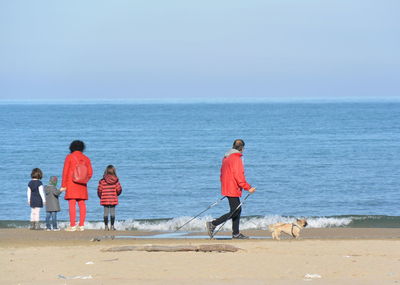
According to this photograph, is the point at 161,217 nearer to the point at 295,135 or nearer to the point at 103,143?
the point at 103,143

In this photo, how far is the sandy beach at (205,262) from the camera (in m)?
10.6

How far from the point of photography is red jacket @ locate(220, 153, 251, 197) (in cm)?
1416

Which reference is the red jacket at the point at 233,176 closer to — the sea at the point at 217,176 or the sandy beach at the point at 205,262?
the sandy beach at the point at 205,262

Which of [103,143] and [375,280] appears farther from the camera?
[103,143]

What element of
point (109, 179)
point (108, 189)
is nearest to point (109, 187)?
point (108, 189)


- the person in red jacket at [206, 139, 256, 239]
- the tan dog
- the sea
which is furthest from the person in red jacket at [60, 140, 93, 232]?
the sea

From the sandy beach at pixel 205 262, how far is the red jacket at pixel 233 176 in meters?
0.83

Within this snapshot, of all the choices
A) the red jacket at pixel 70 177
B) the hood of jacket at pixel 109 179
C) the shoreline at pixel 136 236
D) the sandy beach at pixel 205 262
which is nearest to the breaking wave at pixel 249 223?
the shoreline at pixel 136 236

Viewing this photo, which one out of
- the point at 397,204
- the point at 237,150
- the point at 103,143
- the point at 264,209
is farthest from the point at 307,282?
the point at 103,143

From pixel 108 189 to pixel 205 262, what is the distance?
5178 mm

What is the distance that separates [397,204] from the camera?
29266 mm

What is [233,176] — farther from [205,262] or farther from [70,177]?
A: [70,177]

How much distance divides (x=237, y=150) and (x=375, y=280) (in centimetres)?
437

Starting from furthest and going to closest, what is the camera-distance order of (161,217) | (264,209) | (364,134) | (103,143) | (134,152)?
1. (364,134)
2. (103,143)
3. (134,152)
4. (264,209)
5. (161,217)
